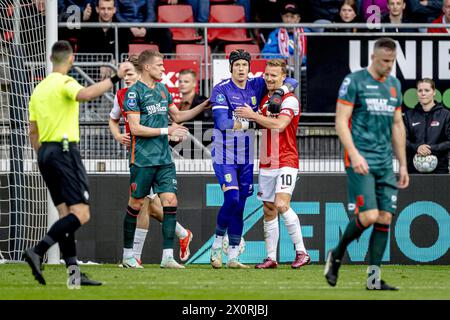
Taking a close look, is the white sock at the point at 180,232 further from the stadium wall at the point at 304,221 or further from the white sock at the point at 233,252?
the stadium wall at the point at 304,221

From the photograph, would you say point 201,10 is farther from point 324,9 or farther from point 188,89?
point 188,89

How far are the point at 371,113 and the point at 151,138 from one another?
135 inches

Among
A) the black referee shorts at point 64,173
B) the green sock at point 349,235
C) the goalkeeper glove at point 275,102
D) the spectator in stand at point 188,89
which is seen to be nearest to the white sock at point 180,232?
the goalkeeper glove at point 275,102

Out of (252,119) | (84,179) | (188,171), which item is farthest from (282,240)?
(84,179)

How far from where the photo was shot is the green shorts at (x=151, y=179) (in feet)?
45.3

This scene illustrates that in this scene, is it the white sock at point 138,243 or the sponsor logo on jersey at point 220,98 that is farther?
the white sock at point 138,243

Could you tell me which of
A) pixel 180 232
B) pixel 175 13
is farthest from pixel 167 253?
pixel 175 13

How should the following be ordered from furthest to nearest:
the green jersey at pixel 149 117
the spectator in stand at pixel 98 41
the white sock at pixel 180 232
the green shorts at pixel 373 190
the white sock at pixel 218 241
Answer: the spectator in stand at pixel 98 41 → the white sock at pixel 180 232 → the white sock at pixel 218 241 → the green jersey at pixel 149 117 → the green shorts at pixel 373 190

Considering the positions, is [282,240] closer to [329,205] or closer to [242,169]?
[329,205]

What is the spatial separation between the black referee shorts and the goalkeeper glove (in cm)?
343

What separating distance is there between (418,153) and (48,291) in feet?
22.6

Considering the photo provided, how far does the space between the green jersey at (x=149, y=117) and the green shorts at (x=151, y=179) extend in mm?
67

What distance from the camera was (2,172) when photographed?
51.8 feet

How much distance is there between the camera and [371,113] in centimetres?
1112
